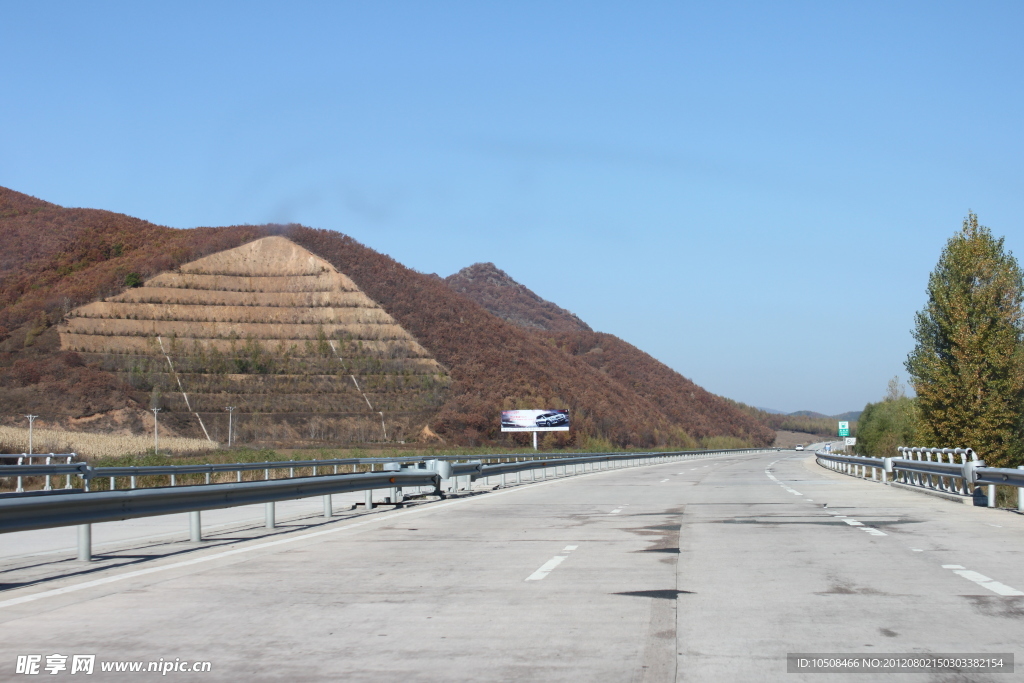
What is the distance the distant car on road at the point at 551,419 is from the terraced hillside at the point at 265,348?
9.75 m

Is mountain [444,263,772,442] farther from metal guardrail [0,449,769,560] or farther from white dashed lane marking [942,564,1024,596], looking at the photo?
white dashed lane marking [942,564,1024,596]

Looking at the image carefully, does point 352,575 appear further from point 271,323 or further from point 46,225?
point 46,225

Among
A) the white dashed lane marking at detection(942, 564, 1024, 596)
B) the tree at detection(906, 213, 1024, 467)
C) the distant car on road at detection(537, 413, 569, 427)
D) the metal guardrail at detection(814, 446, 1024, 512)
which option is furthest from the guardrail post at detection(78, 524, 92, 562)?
the distant car on road at detection(537, 413, 569, 427)

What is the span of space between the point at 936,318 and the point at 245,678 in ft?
190

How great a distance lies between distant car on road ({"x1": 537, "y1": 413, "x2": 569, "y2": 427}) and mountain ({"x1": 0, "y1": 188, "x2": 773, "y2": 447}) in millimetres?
4109

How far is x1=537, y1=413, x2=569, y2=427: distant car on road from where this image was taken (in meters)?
93.1

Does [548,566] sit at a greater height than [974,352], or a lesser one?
lesser

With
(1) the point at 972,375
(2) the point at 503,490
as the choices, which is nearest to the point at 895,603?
(2) the point at 503,490

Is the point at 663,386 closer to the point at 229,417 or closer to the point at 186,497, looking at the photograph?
the point at 229,417

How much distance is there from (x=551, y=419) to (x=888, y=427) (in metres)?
29.0

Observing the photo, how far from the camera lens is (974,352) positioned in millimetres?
54188

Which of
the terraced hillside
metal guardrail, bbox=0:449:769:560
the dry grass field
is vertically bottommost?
the dry grass field

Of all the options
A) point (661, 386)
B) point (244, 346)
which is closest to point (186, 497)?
point (244, 346)

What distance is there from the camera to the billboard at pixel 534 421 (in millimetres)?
91938
